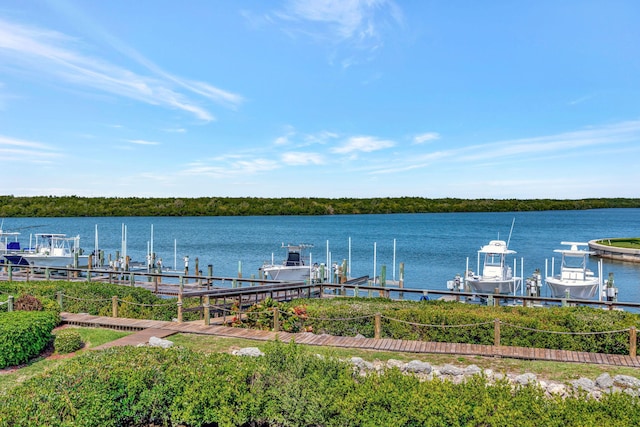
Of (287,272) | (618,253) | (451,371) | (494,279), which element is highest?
(451,371)

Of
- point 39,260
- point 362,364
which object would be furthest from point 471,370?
point 39,260

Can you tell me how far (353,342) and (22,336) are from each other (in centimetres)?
761

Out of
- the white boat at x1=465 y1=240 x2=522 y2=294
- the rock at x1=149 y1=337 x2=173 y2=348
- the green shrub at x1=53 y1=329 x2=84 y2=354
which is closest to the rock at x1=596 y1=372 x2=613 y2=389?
the rock at x1=149 y1=337 x2=173 y2=348

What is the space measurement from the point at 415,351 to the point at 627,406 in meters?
5.79

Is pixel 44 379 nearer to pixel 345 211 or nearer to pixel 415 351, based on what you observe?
pixel 415 351

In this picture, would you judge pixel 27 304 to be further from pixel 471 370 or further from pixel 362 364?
pixel 471 370

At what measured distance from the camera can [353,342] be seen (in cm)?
1273

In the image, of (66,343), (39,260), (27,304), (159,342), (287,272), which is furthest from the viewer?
(39,260)

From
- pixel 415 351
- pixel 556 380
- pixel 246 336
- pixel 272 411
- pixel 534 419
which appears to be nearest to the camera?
pixel 534 419

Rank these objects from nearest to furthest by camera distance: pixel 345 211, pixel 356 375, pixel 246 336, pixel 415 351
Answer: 1. pixel 356 375
2. pixel 415 351
3. pixel 246 336
4. pixel 345 211

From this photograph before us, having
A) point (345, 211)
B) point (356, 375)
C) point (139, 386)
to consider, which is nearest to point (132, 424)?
point (139, 386)

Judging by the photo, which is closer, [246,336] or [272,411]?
[272,411]

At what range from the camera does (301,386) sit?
736 centimetres

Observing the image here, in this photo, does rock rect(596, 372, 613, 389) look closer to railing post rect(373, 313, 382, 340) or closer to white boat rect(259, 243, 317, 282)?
railing post rect(373, 313, 382, 340)
